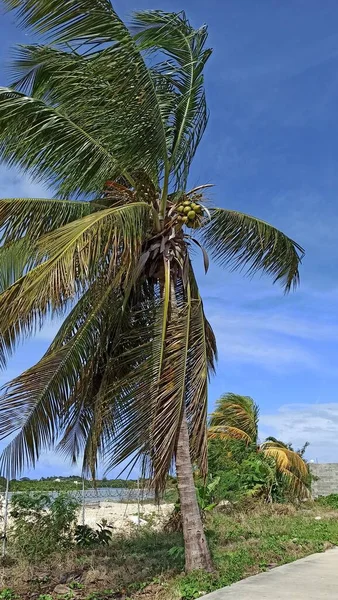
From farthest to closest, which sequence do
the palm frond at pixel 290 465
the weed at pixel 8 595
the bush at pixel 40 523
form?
the palm frond at pixel 290 465, the bush at pixel 40 523, the weed at pixel 8 595

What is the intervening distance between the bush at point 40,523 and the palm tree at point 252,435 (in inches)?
338

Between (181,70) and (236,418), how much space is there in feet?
43.7

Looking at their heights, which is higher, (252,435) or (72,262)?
(72,262)

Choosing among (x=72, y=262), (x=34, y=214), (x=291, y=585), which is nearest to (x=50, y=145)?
(x=34, y=214)

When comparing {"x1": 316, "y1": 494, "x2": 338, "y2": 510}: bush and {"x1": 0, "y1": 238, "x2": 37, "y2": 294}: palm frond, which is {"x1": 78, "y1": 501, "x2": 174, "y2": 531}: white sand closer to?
{"x1": 316, "y1": 494, "x2": 338, "y2": 510}: bush

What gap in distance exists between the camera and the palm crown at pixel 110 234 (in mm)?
6645

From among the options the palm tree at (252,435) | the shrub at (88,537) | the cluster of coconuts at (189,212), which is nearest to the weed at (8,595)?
the shrub at (88,537)

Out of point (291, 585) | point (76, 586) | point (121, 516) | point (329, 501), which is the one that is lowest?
point (291, 585)

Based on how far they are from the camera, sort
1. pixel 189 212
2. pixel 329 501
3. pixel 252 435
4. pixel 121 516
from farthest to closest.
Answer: pixel 329 501, pixel 252 435, pixel 121 516, pixel 189 212

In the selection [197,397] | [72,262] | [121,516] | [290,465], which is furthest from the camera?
[290,465]

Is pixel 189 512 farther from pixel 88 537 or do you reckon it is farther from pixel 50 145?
pixel 50 145

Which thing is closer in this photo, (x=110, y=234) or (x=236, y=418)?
(x=110, y=234)

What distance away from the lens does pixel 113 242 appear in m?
6.49

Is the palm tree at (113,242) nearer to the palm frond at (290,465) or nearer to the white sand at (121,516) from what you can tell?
the white sand at (121,516)
